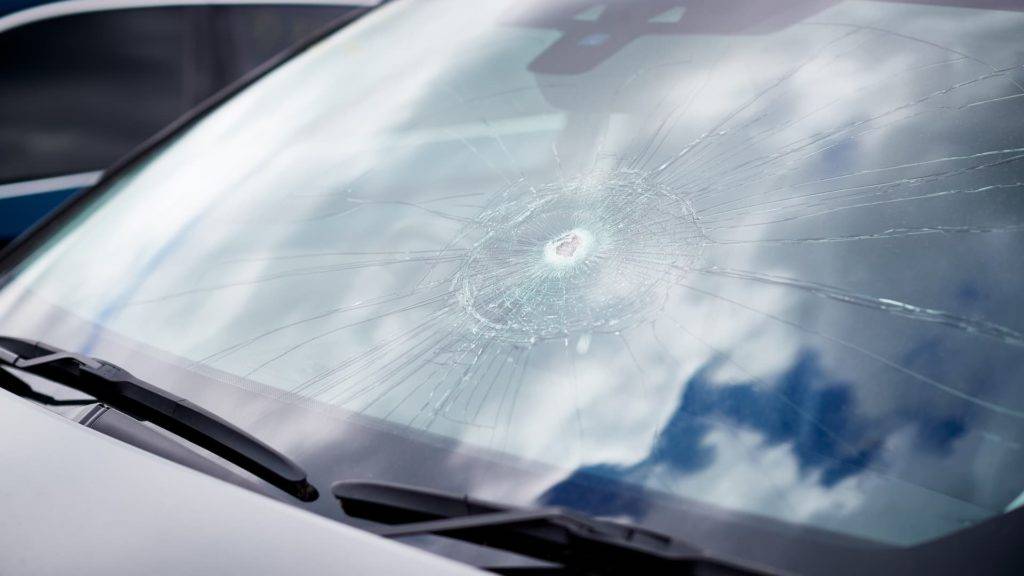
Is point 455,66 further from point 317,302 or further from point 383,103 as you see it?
point 317,302

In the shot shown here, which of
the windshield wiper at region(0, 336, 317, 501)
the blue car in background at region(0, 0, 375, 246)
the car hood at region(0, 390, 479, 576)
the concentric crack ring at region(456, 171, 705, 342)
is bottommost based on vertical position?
the car hood at region(0, 390, 479, 576)

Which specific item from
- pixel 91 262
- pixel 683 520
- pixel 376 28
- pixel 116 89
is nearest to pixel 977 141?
pixel 683 520

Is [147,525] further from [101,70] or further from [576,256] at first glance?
[101,70]

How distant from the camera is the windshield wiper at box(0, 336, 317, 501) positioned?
1.10 meters

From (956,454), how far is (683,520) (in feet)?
0.95

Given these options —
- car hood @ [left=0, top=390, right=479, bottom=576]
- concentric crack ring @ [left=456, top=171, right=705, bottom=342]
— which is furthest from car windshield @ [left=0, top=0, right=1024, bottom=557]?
car hood @ [left=0, top=390, right=479, bottom=576]

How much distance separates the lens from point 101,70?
3469 millimetres

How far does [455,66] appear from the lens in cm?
176

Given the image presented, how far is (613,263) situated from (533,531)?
1.66 ft

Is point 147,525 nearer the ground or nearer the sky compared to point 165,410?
nearer the ground

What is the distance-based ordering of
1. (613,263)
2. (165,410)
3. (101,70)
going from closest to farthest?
(165,410) → (613,263) → (101,70)

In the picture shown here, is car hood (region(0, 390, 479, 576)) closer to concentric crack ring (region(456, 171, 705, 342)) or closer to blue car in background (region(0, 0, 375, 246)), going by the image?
concentric crack ring (region(456, 171, 705, 342))

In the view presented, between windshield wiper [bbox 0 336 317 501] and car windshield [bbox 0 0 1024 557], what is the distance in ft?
0.13

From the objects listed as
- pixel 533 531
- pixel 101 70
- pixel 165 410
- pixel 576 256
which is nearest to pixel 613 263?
pixel 576 256
